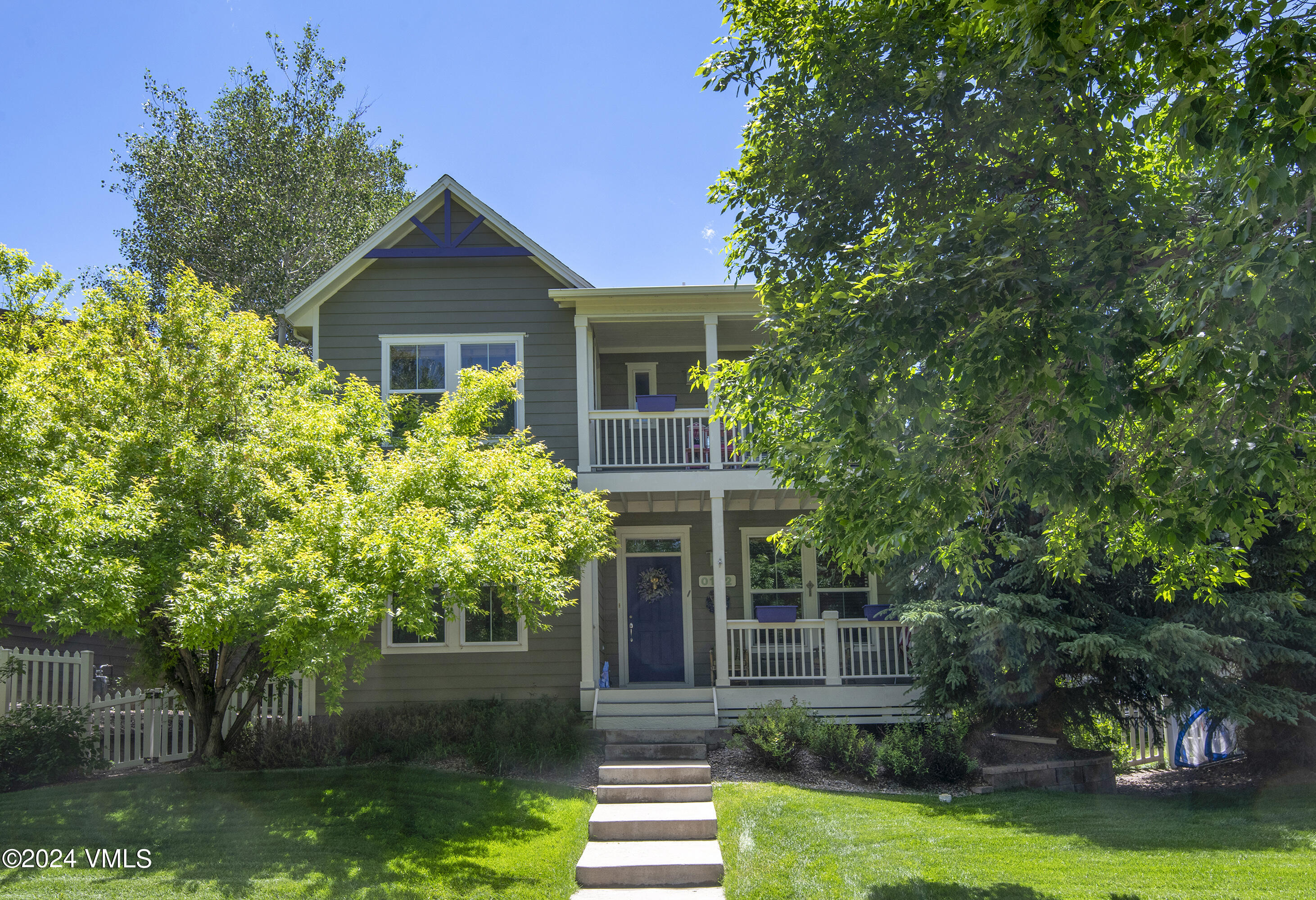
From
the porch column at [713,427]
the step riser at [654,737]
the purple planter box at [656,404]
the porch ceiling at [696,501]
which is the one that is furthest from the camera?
the porch ceiling at [696,501]

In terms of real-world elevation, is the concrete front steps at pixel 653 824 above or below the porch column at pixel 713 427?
below

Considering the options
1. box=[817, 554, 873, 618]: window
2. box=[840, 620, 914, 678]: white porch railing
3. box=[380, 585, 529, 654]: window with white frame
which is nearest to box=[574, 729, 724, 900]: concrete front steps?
box=[380, 585, 529, 654]: window with white frame

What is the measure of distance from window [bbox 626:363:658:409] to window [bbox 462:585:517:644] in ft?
14.1

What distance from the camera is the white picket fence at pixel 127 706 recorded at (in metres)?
10.6

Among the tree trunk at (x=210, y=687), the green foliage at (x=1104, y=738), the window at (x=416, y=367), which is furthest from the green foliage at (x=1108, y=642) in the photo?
the tree trunk at (x=210, y=687)

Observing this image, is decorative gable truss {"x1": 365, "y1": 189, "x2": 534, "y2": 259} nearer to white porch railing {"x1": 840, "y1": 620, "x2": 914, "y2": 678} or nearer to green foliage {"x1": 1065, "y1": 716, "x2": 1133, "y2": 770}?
white porch railing {"x1": 840, "y1": 620, "x2": 914, "y2": 678}

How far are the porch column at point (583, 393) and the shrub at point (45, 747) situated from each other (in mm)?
6741

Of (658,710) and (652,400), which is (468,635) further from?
(652,400)

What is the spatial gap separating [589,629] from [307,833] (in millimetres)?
5374

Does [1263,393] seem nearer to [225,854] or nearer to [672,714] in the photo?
[225,854]

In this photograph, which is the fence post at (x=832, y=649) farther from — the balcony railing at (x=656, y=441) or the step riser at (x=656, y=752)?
the balcony railing at (x=656, y=441)

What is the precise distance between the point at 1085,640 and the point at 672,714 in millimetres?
5152

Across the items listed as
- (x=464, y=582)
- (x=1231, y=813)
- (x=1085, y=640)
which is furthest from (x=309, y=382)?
(x=1231, y=813)

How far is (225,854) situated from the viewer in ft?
23.8
